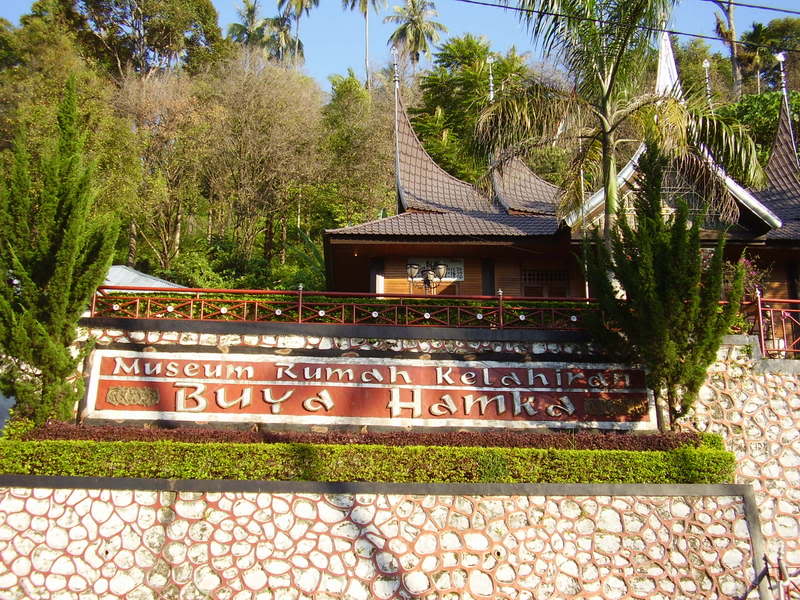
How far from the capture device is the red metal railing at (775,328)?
1170cm

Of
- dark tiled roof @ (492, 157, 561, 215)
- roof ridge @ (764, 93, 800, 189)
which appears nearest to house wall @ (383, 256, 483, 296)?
dark tiled roof @ (492, 157, 561, 215)

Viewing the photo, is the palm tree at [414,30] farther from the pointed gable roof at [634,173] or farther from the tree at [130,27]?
the pointed gable roof at [634,173]

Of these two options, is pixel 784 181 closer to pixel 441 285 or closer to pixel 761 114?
pixel 441 285

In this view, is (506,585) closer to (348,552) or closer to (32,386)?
(348,552)

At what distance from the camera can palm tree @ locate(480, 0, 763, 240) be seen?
11.9m

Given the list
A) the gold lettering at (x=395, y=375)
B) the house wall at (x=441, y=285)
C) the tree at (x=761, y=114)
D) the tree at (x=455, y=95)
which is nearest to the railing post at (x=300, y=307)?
the gold lettering at (x=395, y=375)

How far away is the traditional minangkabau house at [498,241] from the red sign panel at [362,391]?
3.70 m

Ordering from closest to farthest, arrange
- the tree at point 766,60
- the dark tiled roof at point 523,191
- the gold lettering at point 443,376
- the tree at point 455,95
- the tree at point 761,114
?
the gold lettering at point 443,376
the dark tiled roof at point 523,191
the tree at point 761,114
the tree at point 455,95
the tree at point 766,60

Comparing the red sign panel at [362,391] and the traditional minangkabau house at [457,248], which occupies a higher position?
the traditional minangkabau house at [457,248]

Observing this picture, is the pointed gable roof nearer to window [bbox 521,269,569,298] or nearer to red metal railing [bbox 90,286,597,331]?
window [bbox 521,269,569,298]

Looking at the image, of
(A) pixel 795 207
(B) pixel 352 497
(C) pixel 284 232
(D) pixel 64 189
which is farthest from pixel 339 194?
(B) pixel 352 497

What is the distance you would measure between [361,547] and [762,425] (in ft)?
20.5

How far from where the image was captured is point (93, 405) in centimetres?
1030

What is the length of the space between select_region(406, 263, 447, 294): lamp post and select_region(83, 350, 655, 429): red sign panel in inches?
159
